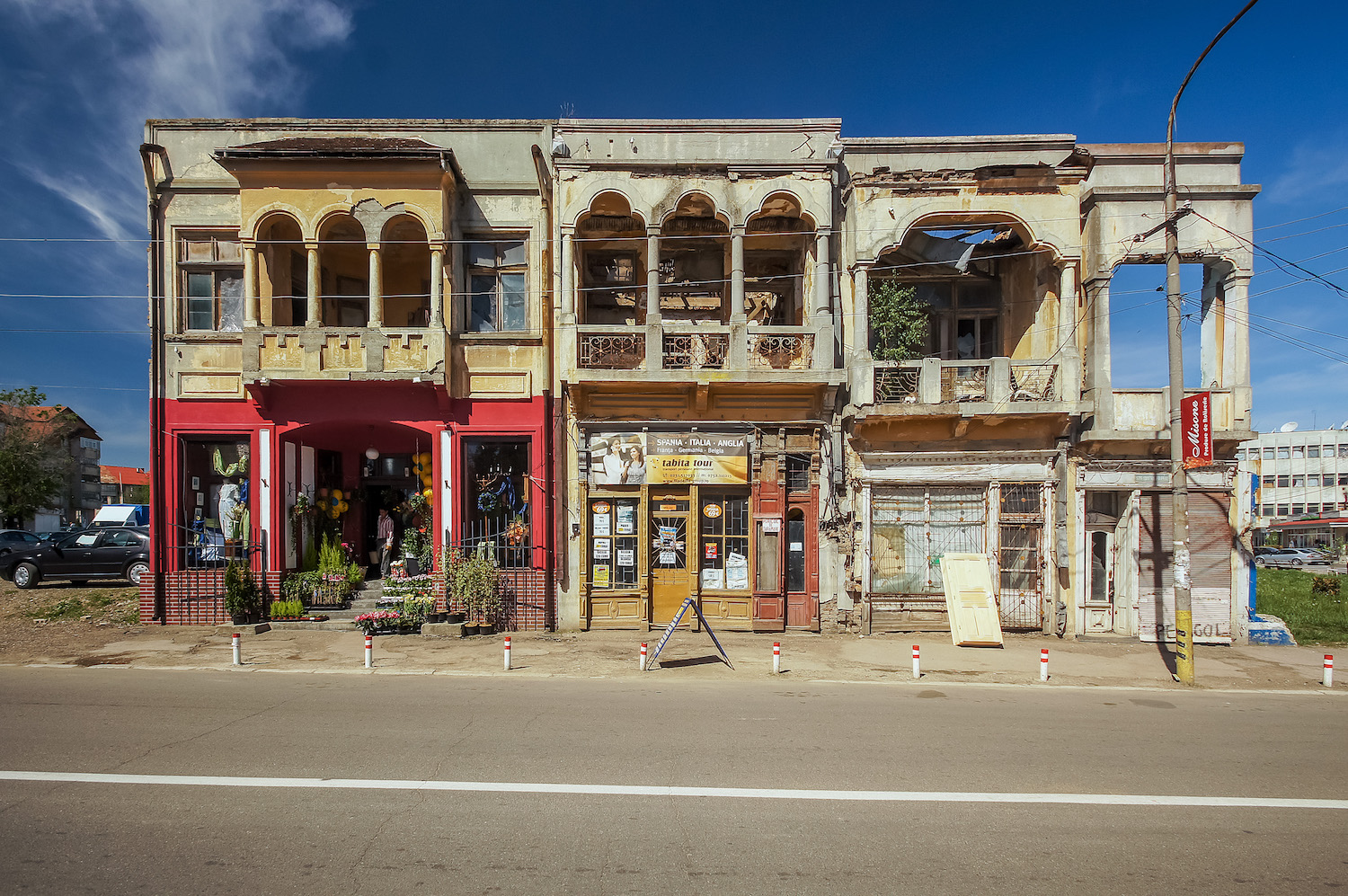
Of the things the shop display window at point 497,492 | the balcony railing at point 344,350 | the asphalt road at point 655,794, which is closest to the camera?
the asphalt road at point 655,794

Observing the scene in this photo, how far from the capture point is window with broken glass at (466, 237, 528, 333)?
571 inches

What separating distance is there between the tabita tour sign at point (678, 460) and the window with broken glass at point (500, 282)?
3848 millimetres

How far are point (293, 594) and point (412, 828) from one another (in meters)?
10.9

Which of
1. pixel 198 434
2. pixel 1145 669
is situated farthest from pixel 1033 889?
pixel 198 434

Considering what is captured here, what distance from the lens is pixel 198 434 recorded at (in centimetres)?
1402

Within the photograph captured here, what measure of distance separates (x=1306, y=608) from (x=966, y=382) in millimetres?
13773

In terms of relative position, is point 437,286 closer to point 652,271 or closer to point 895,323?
point 652,271

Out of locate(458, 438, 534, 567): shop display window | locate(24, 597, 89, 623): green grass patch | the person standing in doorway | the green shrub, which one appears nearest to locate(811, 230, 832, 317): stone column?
locate(458, 438, 534, 567): shop display window

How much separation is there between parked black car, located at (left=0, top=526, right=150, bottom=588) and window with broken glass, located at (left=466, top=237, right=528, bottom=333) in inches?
507

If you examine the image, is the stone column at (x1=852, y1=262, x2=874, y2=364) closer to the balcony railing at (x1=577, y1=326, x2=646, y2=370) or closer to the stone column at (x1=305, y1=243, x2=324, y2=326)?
the balcony railing at (x1=577, y1=326, x2=646, y2=370)

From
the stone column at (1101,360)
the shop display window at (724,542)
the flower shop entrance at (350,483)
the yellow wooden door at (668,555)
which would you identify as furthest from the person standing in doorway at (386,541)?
the stone column at (1101,360)

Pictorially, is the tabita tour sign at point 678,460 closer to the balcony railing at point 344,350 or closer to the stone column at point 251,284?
the balcony railing at point 344,350

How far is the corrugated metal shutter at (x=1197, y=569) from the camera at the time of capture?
13.1 metres

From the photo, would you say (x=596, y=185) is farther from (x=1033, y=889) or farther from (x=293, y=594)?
(x=1033, y=889)
